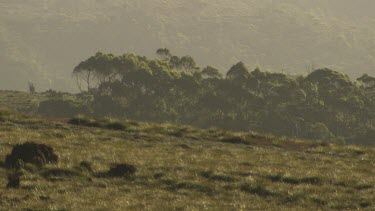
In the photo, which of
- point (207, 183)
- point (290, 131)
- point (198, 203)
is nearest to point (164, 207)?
point (198, 203)

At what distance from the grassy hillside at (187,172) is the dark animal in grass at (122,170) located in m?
0.30

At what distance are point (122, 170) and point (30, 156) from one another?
3.78 metres

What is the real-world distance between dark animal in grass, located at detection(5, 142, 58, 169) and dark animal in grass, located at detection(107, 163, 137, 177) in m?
2.66

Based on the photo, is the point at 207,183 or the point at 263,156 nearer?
the point at 207,183

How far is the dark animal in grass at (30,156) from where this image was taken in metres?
23.9

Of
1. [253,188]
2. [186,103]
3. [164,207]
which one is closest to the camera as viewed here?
[164,207]

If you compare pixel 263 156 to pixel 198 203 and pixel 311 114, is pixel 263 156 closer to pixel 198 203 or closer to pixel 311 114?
pixel 198 203

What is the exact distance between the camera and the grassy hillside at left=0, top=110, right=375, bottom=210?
20031mm

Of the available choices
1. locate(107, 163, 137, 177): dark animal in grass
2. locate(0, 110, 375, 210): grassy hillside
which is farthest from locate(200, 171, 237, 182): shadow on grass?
locate(107, 163, 137, 177): dark animal in grass

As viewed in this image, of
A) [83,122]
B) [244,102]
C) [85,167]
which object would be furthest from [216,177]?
[244,102]

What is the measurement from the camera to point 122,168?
24031mm

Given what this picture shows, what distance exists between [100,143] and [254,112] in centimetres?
8083

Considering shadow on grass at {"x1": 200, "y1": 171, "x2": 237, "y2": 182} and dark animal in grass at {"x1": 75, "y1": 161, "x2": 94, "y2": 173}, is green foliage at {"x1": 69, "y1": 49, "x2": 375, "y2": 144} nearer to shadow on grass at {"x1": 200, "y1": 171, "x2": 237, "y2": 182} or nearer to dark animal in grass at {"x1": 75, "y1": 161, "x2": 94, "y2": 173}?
shadow on grass at {"x1": 200, "y1": 171, "x2": 237, "y2": 182}

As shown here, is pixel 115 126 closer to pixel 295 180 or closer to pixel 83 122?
pixel 83 122
